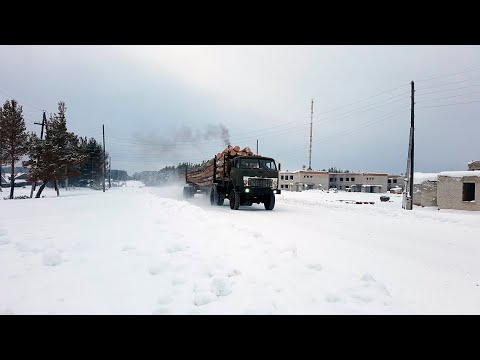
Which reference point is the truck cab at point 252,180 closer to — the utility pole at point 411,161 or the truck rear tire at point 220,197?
the truck rear tire at point 220,197

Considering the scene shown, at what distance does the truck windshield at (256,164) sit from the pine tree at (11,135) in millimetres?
29377

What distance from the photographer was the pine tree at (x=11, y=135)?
31319mm

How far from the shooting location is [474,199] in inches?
861

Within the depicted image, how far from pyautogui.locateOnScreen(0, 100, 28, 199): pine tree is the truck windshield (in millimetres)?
29377

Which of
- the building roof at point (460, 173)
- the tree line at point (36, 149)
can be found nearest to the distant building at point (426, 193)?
the building roof at point (460, 173)

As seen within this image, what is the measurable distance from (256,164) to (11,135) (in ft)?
104

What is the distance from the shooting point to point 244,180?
14.2 metres

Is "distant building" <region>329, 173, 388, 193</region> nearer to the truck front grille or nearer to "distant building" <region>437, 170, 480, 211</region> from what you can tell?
"distant building" <region>437, 170, 480, 211</region>

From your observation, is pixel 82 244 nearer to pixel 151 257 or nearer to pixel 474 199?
pixel 151 257

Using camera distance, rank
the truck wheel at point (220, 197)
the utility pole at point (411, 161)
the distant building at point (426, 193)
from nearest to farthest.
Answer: the truck wheel at point (220, 197), the utility pole at point (411, 161), the distant building at point (426, 193)

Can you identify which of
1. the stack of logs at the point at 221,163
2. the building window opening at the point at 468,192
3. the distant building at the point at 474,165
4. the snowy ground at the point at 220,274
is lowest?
the snowy ground at the point at 220,274
